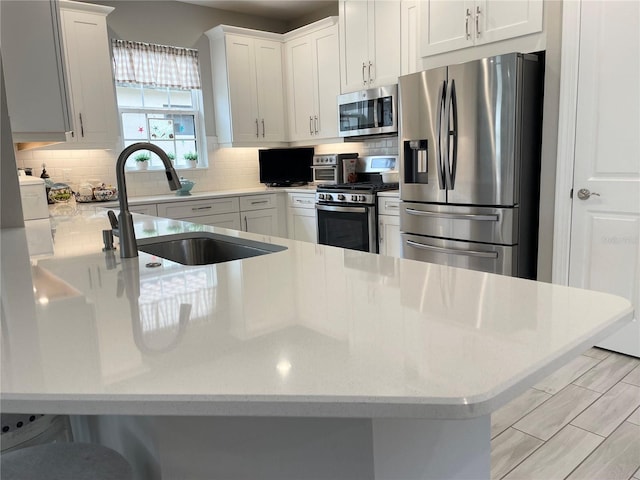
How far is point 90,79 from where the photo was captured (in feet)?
13.4

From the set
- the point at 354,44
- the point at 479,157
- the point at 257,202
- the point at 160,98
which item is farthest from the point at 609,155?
the point at 160,98

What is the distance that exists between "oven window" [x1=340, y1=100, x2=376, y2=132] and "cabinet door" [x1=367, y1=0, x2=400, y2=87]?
0.21m

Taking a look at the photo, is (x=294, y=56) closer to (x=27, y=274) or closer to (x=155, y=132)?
(x=155, y=132)

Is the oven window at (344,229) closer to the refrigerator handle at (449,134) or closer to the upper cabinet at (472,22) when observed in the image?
the refrigerator handle at (449,134)

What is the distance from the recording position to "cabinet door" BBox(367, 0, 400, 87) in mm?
3988

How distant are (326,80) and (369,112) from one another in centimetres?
77

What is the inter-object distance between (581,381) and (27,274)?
256 cm

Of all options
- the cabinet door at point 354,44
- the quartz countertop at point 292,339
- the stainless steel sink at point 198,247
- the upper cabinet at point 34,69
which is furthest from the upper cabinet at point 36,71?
the cabinet door at point 354,44

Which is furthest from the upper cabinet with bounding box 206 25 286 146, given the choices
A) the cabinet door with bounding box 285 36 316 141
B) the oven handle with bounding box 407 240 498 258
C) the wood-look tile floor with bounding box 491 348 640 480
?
the wood-look tile floor with bounding box 491 348 640 480

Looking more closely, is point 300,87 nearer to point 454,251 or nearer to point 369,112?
point 369,112

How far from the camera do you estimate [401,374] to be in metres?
0.68

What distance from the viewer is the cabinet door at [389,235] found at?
3934 millimetres

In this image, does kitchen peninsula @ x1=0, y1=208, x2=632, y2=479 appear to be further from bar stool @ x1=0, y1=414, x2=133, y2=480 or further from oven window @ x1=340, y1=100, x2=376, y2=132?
oven window @ x1=340, y1=100, x2=376, y2=132

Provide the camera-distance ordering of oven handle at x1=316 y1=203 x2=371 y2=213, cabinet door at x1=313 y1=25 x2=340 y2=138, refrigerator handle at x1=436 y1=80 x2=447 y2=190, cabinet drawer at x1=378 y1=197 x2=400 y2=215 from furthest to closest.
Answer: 1. cabinet door at x1=313 y1=25 x2=340 y2=138
2. oven handle at x1=316 y1=203 x2=371 y2=213
3. cabinet drawer at x1=378 y1=197 x2=400 y2=215
4. refrigerator handle at x1=436 y1=80 x2=447 y2=190
